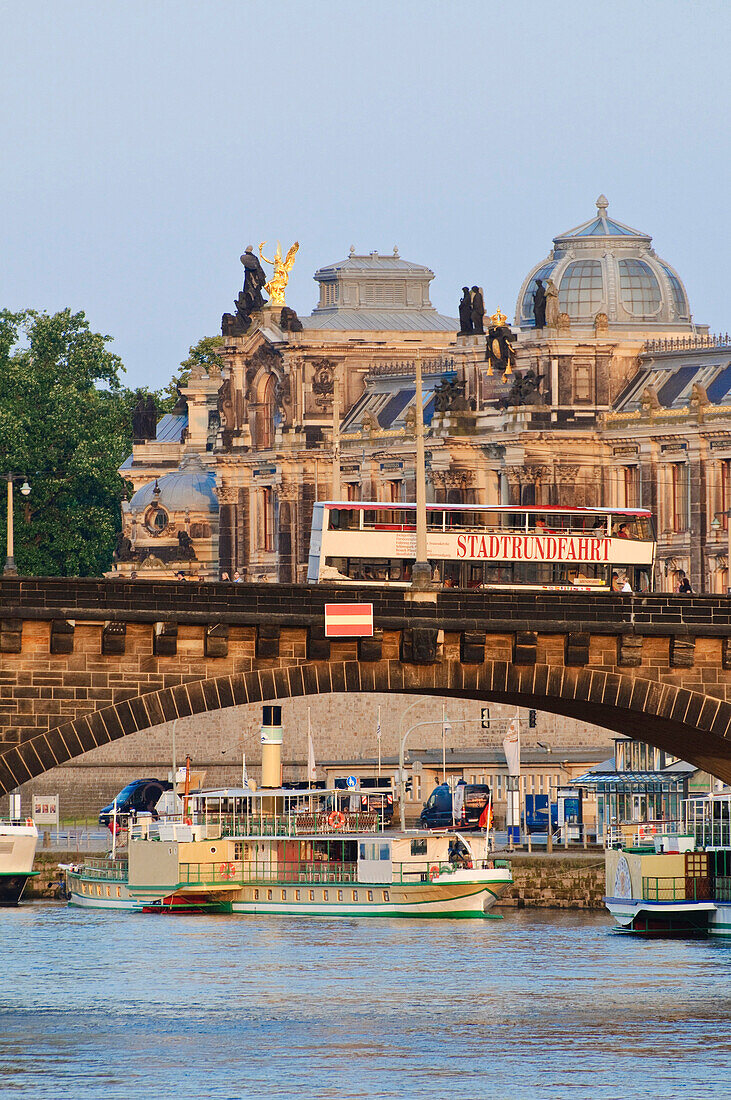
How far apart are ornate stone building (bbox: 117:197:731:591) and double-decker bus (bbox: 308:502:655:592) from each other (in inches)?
1905

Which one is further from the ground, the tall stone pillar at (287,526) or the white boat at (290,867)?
the tall stone pillar at (287,526)

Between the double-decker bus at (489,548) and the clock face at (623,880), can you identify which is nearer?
the double-decker bus at (489,548)

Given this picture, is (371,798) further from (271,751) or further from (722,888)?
(722,888)

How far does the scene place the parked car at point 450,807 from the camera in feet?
451

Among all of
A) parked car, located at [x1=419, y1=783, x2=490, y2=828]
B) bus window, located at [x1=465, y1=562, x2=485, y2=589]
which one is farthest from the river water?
parked car, located at [x1=419, y1=783, x2=490, y2=828]

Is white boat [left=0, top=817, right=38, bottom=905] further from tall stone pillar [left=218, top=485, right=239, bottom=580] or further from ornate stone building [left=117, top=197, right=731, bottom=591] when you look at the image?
tall stone pillar [left=218, top=485, right=239, bottom=580]

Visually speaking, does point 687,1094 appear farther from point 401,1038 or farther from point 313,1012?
point 313,1012

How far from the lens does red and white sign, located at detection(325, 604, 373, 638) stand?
79188mm

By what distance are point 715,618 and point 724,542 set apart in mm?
76253

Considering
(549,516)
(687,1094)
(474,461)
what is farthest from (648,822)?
(474,461)

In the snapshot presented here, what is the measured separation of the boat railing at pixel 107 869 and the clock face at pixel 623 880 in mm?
25245

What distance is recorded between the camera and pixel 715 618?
82.9 m

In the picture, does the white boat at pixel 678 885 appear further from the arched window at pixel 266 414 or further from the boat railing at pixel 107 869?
the arched window at pixel 266 414

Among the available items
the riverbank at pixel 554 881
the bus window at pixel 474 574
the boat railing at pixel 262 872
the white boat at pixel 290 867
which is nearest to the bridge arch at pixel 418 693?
the bus window at pixel 474 574
